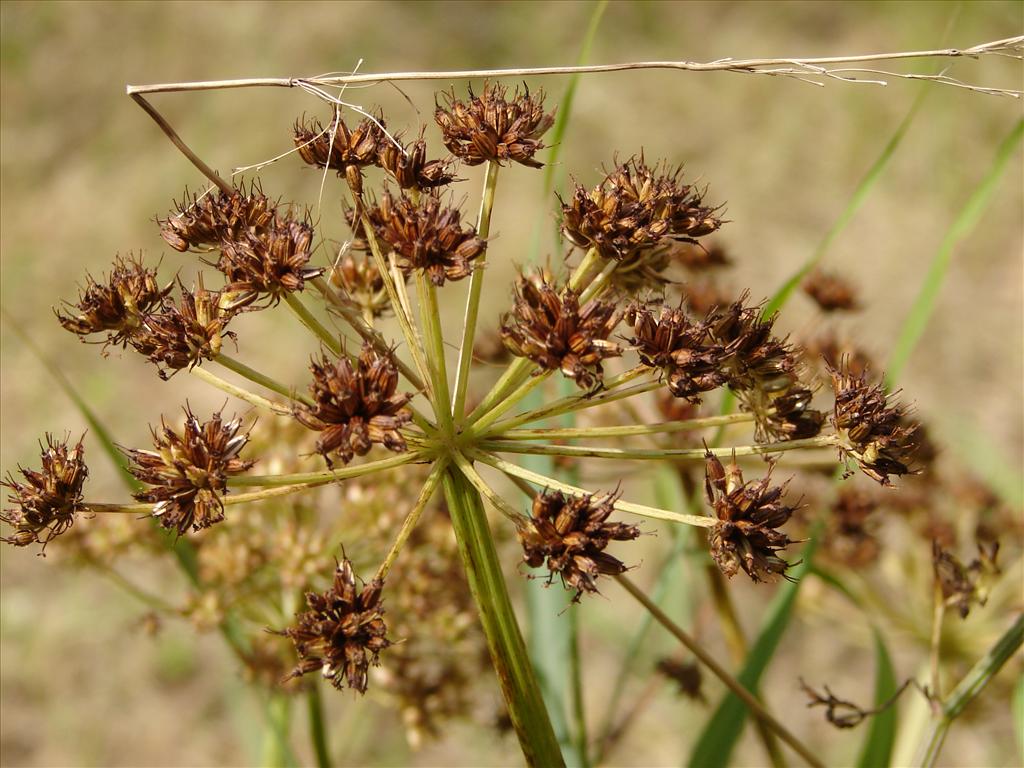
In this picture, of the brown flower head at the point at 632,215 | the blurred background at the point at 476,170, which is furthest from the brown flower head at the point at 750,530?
the blurred background at the point at 476,170

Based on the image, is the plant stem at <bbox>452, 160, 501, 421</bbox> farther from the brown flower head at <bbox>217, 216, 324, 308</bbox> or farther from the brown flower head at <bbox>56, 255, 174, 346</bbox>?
the brown flower head at <bbox>56, 255, 174, 346</bbox>

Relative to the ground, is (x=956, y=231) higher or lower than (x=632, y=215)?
higher

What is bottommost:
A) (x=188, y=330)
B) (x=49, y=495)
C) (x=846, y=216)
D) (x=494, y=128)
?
(x=49, y=495)

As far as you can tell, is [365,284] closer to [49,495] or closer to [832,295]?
[49,495]

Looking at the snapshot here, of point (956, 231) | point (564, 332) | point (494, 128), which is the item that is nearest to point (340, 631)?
point (564, 332)

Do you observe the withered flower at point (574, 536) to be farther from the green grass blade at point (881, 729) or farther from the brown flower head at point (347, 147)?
the green grass blade at point (881, 729)

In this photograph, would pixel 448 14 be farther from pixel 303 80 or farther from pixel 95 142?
pixel 303 80

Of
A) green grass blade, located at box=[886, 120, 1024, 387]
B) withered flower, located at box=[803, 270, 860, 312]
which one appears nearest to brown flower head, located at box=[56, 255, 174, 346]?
green grass blade, located at box=[886, 120, 1024, 387]
